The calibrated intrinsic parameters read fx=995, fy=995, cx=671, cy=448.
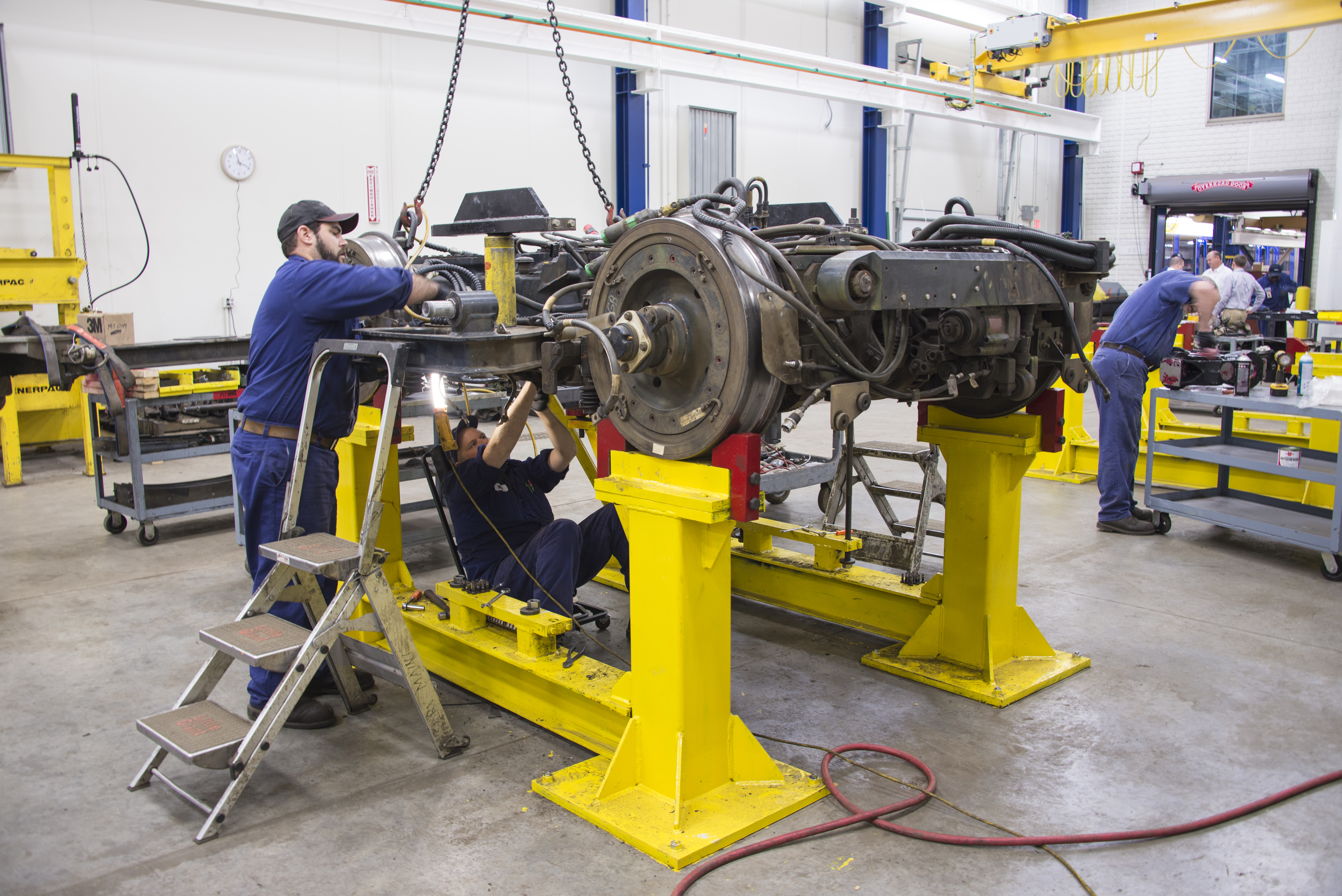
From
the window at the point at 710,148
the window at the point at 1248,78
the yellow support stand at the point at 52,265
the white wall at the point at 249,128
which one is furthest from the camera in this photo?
the window at the point at 1248,78

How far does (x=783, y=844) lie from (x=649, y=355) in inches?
55.3

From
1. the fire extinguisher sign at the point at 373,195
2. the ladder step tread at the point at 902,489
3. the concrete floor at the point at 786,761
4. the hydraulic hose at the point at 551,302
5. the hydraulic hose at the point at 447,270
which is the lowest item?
the concrete floor at the point at 786,761

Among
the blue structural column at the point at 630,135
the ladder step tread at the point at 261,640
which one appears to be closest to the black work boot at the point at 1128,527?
the ladder step tread at the point at 261,640

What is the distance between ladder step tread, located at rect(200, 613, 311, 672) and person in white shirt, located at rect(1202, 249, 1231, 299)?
1198 cm

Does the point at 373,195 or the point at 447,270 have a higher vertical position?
the point at 373,195

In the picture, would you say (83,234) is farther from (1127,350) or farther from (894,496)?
(1127,350)

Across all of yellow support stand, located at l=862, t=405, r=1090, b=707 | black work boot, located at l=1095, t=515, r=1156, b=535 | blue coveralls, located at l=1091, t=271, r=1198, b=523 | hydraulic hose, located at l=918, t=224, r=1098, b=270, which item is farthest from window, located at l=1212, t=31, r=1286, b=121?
yellow support stand, located at l=862, t=405, r=1090, b=707

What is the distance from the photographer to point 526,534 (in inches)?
161

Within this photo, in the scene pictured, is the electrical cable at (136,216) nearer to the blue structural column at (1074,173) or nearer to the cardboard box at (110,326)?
the cardboard box at (110,326)

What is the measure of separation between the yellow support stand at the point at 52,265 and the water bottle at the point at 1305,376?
818cm

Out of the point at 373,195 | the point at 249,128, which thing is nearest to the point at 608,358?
the point at 249,128

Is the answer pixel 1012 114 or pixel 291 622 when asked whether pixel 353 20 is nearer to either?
pixel 291 622

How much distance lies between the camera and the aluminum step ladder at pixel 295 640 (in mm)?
2869

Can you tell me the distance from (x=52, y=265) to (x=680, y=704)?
696cm
